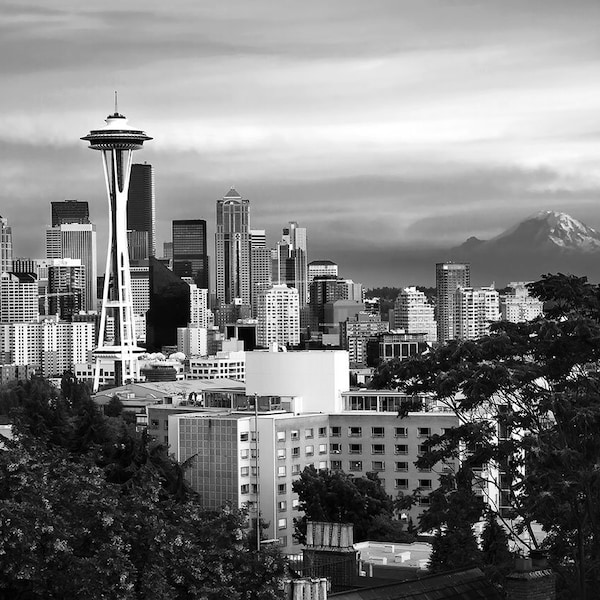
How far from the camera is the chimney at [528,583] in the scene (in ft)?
88.1

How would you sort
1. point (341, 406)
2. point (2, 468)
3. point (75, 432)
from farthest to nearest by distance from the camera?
point (341, 406) → point (75, 432) → point (2, 468)

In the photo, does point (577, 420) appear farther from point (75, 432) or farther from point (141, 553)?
point (75, 432)

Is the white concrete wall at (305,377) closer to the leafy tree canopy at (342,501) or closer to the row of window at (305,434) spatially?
the row of window at (305,434)

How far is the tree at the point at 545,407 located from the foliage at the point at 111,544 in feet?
16.6

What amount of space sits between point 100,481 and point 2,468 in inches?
67.4

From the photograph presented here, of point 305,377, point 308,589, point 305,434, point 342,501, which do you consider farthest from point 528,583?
point 305,377

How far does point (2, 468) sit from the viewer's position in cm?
3164

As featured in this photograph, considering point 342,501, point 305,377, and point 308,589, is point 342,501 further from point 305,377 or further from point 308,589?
point 308,589

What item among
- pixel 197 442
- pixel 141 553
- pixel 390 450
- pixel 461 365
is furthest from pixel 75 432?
pixel 141 553

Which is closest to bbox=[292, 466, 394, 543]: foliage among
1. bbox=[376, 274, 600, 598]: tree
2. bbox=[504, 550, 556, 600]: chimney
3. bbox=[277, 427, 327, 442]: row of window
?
bbox=[277, 427, 327, 442]: row of window

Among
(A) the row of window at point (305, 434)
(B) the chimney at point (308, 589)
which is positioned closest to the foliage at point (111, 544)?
(B) the chimney at point (308, 589)

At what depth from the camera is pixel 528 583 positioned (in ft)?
88.1

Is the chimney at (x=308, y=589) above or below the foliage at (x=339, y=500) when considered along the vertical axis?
above

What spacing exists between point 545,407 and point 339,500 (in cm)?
3824
